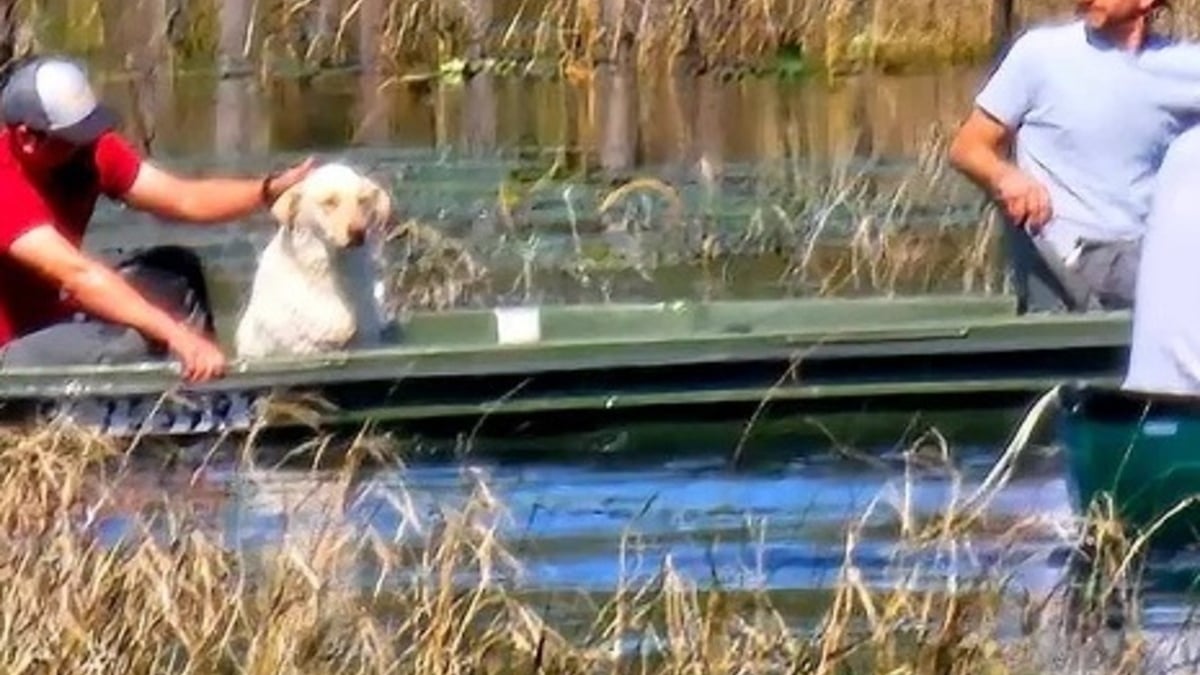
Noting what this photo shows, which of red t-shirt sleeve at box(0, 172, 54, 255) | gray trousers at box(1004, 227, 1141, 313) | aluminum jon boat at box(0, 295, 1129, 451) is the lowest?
aluminum jon boat at box(0, 295, 1129, 451)

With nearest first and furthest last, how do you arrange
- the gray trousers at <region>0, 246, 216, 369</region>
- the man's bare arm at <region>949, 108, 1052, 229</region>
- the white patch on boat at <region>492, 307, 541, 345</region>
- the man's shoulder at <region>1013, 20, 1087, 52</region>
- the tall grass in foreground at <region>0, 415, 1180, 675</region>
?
the tall grass in foreground at <region>0, 415, 1180, 675</region>, the gray trousers at <region>0, 246, 216, 369</region>, the man's bare arm at <region>949, 108, 1052, 229</region>, the man's shoulder at <region>1013, 20, 1087, 52</region>, the white patch on boat at <region>492, 307, 541, 345</region>

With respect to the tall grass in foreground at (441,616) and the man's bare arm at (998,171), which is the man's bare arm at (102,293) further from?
the man's bare arm at (998,171)

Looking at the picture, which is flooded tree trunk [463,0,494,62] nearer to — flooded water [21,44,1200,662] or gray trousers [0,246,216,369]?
flooded water [21,44,1200,662]

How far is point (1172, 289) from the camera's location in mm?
8070

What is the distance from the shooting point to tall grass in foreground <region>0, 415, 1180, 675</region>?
6.63 meters

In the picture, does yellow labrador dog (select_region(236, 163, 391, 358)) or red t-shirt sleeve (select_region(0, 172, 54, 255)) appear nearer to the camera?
red t-shirt sleeve (select_region(0, 172, 54, 255))

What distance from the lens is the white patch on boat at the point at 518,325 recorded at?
36.2 ft

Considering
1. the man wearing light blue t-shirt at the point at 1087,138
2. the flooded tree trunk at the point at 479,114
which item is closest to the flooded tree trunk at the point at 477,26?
the flooded tree trunk at the point at 479,114

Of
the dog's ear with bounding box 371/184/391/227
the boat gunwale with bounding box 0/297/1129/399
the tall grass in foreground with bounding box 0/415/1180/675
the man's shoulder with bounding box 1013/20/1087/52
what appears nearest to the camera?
the tall grass in foreground with bounding box 0/415/1180/675

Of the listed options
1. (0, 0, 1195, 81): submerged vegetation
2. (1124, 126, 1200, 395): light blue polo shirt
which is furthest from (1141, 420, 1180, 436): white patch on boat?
(0, 0, 1195, 81): submerged vegetation

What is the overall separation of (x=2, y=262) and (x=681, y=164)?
9.06 m

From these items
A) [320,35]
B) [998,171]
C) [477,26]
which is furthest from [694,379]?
[320,35]

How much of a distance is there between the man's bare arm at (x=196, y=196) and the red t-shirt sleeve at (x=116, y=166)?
0.08 ft

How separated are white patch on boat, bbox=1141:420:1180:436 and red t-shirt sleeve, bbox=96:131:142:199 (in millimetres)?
3399
